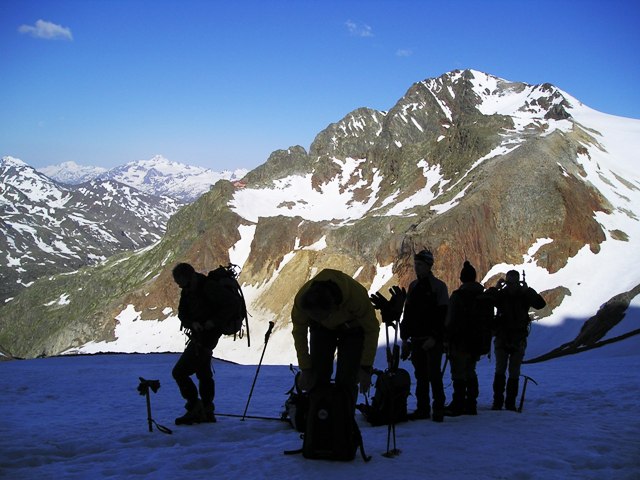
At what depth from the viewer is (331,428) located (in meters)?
6.70

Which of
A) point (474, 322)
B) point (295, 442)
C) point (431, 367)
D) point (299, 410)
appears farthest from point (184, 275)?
point (474, 322)

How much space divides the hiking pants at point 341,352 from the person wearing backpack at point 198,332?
2.56 m

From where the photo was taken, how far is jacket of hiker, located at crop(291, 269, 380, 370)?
6.80m

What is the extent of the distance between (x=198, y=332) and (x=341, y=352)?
296 cm

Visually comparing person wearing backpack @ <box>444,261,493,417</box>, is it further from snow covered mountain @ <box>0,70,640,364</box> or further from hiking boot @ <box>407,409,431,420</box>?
snow covered mountain @ <box>0,70,640,364</box>

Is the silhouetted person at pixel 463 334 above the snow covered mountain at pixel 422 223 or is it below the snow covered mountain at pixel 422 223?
below

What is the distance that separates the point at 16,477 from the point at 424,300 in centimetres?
611

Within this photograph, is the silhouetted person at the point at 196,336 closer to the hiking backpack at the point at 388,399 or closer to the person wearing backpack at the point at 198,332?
the person wearing backpack at the point at 198,332

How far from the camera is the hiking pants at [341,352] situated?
6.89 m

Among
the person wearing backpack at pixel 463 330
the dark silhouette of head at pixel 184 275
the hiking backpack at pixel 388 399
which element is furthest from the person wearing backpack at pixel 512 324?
the dark silhouette of head at pixel 184 275

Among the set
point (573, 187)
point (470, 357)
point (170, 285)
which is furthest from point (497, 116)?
point (470, 357)

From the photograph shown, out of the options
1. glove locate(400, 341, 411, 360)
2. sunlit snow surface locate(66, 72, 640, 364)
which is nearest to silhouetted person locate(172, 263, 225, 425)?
glove locate(400, 341, 411, 360)

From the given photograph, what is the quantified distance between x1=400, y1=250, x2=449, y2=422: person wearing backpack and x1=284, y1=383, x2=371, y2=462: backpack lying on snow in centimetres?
275

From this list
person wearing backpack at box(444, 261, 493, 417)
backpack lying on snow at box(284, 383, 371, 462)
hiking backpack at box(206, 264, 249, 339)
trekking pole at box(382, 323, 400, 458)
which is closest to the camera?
backpack lying on snow at box(284, 383, 371, 462)
